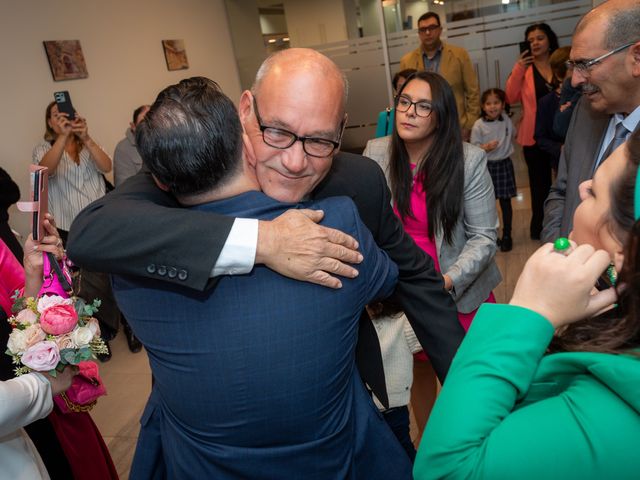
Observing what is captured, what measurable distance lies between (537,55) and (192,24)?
175 inches

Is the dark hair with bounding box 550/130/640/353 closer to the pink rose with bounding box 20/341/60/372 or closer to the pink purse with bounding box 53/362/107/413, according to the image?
the pink rose with bounding box 20/341/60/372

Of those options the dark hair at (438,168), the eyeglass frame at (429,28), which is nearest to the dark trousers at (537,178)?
the eyeglass frame at (429,28)

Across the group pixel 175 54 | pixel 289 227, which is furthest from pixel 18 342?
pixel 175 54

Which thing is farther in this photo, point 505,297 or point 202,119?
point 505,297

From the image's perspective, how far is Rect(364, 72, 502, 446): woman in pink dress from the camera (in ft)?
7.25

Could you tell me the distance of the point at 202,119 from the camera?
1.00 meters

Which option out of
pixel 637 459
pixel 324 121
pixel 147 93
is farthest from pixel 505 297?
pixel 147 93

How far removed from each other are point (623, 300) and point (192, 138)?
80 centimetres

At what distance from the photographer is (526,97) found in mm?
4953

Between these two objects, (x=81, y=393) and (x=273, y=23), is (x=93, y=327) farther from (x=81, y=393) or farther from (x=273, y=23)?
(x=273, y=23)

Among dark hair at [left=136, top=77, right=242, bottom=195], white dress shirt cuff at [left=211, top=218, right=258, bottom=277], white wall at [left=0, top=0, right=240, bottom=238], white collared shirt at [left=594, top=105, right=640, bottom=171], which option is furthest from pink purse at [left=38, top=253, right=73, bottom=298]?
white wall at [left=0, top=0, right=240, bottom=238]

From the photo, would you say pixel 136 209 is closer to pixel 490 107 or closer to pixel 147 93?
pixel 490 107

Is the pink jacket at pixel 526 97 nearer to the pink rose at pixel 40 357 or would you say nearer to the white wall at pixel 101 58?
the white wall at pixel 101 58

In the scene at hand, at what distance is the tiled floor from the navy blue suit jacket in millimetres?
2079
